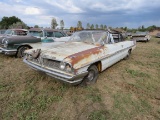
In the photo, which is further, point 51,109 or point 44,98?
point 44,98

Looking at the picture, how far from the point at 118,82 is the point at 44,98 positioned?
2251 mm

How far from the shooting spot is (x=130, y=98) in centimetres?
323

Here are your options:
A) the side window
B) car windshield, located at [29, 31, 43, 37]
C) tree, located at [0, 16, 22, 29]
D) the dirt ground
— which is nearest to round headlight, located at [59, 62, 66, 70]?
the dirt ground

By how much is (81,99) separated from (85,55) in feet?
3.47

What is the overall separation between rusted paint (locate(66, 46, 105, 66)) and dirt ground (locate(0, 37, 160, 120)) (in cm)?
88

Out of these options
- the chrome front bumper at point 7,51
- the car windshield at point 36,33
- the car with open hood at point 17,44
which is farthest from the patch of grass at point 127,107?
the car windshield at point 36,33

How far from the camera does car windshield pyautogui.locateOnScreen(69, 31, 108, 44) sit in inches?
171

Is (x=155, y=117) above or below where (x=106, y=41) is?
below

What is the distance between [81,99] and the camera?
318cm

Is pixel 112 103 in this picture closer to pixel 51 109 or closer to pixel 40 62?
pixel 51 109

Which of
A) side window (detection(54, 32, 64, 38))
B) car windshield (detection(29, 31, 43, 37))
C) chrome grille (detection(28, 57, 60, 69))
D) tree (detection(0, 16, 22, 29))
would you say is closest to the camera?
chrome grille (detection(28, 57, 60, 69))

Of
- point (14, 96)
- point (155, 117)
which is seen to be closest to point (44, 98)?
point (14, 96)

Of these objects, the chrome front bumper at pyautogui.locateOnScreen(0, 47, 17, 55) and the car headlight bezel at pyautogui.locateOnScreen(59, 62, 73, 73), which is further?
the chrome front bumper at pyautogui.locateOnScreen(0, 47, 17, 55)

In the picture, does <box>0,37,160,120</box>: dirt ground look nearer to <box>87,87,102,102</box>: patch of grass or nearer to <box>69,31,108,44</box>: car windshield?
<box>87,87,102,102</box>: patch of grass
